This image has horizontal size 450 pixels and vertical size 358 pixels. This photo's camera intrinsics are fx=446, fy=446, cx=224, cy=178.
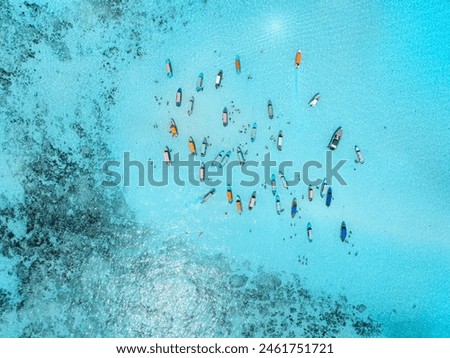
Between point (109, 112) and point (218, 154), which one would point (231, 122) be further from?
point (109, 112)

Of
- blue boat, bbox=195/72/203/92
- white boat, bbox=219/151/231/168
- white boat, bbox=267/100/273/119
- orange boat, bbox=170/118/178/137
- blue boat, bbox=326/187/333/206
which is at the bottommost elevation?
blue boat, bbox=326/187/333/206

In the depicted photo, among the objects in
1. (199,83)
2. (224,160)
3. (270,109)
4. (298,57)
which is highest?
(298,57)

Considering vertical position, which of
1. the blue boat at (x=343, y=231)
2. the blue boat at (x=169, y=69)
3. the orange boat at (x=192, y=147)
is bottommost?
the blue boat at (x=343, y=231)

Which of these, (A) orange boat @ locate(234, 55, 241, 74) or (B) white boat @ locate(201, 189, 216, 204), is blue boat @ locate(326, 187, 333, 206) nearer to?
(B) white boat @ locate(201, 189, 216, 204)

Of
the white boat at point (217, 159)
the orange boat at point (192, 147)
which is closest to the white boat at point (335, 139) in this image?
the white boat at point (217, 159)

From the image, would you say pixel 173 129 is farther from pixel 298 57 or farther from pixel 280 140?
pixel 298 57

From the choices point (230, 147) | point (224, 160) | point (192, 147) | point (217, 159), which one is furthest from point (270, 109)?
point (192, 147)

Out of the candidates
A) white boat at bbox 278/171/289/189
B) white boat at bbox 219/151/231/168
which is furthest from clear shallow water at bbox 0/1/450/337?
white boat at bbox 278/171/289/189

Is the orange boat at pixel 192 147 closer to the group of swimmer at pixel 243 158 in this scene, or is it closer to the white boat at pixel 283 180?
the group of swimmer at pixel 243 158
